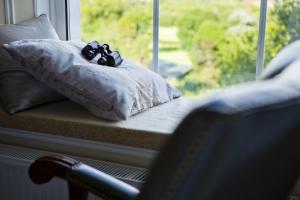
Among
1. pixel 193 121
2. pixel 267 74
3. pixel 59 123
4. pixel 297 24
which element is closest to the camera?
pixel 193 121

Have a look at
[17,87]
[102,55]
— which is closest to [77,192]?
[17,87]

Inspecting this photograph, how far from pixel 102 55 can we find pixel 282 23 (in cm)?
75

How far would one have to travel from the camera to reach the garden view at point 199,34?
193 cm

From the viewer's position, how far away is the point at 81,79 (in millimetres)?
1573

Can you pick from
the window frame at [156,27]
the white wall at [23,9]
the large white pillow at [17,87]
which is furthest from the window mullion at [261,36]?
the white wall at [23,9]

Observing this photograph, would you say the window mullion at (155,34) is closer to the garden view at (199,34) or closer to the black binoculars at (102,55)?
the garden view at (199,34)

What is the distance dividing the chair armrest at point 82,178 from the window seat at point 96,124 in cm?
40

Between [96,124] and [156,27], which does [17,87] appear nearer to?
[96,124]

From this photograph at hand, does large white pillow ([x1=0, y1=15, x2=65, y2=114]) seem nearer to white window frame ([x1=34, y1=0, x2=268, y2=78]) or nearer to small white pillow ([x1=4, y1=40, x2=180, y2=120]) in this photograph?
small white pillow ([x1=4, y1=40, x2=180, y2=120])

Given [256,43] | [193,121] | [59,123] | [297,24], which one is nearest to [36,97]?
[59,123]

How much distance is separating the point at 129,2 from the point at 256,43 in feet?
2.01

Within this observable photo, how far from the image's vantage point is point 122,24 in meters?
2.15

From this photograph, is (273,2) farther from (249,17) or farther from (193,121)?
(193,121)

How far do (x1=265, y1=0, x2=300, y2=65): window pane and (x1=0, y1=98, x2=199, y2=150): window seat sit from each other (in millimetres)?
497
